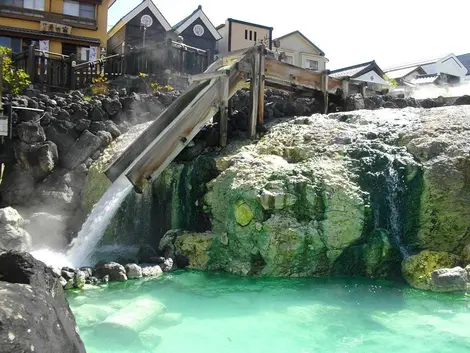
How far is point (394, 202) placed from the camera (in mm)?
8039

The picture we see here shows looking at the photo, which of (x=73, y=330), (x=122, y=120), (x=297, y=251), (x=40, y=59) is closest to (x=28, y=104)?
(x=122, y=120)

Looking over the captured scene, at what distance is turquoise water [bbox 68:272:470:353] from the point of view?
5062mm

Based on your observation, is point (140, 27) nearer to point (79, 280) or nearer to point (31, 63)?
point (31, 63)

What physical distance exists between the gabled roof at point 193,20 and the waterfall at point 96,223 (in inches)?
769

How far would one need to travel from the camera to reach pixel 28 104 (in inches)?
464

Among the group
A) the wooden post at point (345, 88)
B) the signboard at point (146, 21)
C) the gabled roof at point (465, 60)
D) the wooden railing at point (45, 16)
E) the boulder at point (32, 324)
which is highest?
the gabled roof at point (465, 60)

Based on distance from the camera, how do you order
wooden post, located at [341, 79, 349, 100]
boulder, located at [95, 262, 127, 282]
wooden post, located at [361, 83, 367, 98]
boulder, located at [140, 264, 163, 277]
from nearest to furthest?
boulder, located at [95, 262, 127, 282] < boulder, located at [140, 264, 163, 277] < wooden post, located at [341, 79, 349, 100] < wooden post, located at [361, 83, 367, 98]

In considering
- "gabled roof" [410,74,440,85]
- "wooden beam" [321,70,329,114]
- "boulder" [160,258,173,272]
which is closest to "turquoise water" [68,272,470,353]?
"boulder" [160,258,173,272]

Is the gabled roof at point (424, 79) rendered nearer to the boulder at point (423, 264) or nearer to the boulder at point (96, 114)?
the boulder at point (96, 114)

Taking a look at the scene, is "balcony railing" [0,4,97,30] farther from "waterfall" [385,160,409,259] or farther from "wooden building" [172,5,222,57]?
"waterfall" [385,160,409,259]

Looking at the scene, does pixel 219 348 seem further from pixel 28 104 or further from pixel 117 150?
pixel 28 104

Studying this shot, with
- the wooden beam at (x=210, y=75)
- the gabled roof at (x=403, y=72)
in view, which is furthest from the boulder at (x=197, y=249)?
the gabled roof at (x=403, y=72)

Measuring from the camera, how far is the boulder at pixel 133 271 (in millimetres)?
7574

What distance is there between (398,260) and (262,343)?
11.2 ft
